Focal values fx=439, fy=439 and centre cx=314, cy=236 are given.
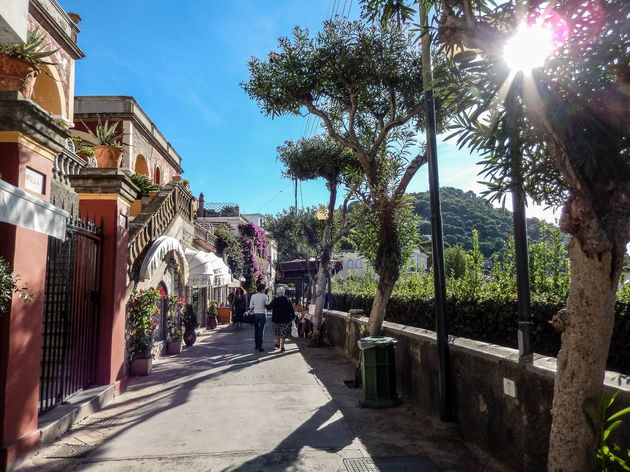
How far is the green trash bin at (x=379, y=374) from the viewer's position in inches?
244

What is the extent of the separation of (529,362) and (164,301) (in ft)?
30.2

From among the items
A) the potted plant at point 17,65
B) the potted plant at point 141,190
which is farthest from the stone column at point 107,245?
the potted plant at point 141,190

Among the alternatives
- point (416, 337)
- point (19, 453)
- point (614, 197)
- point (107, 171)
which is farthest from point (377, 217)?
point (19, 453)

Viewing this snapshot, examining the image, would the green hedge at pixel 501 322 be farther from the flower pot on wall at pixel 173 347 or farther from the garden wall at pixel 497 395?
the flower pot on wall at pixel 173 347

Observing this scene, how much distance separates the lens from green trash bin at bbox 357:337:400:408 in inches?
244

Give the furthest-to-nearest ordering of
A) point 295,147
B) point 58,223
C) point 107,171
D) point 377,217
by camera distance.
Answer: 1. point 295,147
2. point 377,217
3. point 107,171
4. point 58,223

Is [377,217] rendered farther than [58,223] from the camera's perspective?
Yes

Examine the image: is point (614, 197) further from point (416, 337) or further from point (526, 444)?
point (416, 337)

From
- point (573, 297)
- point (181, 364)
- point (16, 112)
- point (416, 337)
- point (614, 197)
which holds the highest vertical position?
point (16, 112)

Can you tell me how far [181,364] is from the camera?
976 centimetres

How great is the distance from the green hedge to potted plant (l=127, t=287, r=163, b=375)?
5262mm

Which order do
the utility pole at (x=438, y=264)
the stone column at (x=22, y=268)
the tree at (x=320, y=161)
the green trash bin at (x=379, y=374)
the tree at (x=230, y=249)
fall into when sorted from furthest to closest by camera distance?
the tree at (x=230, y=249), the tree at (x=320, y=161), the green trash bin at (x=379, y=374), the utility pole at (x=438, y=264), the stone column at (x=22, y=268)

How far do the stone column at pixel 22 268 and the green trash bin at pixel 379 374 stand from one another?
402 centimetres

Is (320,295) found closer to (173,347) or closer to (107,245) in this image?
(173,347)
